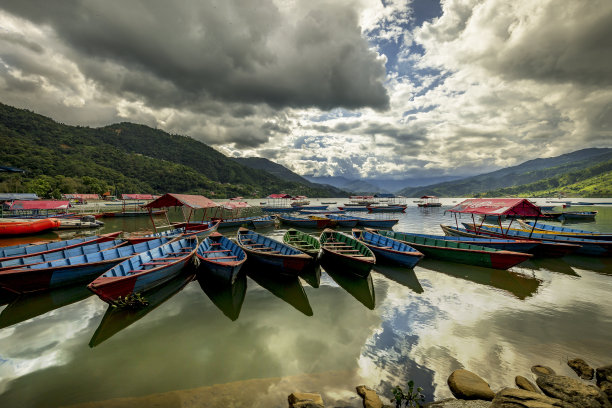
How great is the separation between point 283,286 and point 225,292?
336 centimetres

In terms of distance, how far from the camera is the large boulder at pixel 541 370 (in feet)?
22.5

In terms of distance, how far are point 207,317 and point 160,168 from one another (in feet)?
648

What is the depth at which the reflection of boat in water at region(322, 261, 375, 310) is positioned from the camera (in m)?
12.1

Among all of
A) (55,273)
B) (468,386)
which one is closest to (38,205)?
(55,273)

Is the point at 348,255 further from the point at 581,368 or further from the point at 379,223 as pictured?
the point at 379,223

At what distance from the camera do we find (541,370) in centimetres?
695

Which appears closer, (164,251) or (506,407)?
(506,407)

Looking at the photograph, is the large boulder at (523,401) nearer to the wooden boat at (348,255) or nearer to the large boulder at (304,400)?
the large boulder at (304,400)

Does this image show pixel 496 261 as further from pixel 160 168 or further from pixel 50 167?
pixel 160 168

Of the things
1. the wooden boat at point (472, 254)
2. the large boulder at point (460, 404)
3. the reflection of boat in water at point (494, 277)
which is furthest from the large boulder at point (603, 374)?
the wooden boat at point (472, 254)

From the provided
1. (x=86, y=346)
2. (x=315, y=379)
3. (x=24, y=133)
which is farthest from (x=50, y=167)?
(x=315, y=379)

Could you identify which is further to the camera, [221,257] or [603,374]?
[221,257]

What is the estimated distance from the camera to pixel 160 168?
171 m

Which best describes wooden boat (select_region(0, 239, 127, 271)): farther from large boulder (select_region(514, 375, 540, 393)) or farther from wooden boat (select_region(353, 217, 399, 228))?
wooden boat (select_region(353, 217, 399, 228))
